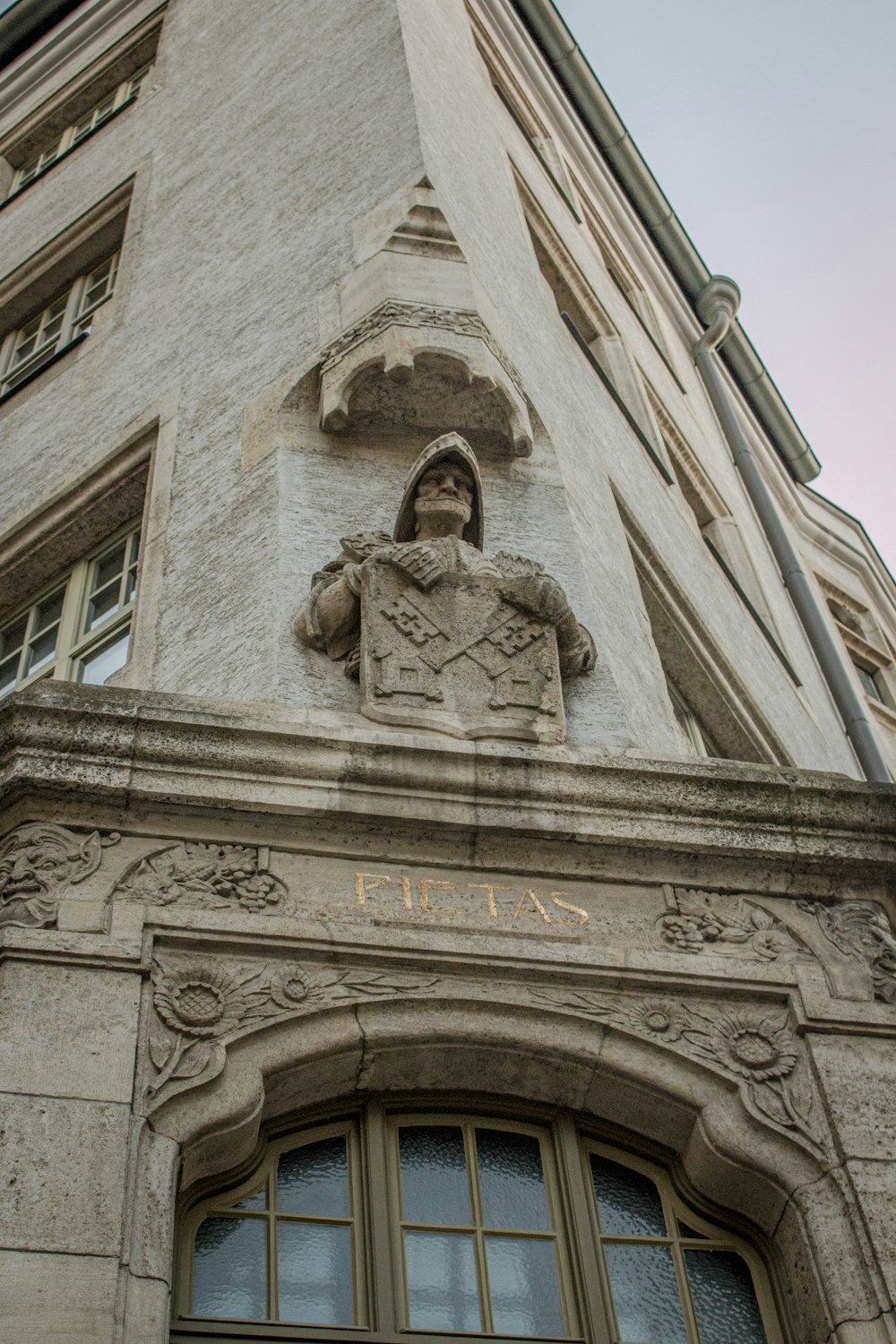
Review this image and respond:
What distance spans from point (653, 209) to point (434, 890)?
15.4 meters

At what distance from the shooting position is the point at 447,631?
22.8 ft

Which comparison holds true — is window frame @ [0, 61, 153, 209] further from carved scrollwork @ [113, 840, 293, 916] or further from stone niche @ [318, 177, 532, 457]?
carved scrollwork @ [113, 840, 293, 916]

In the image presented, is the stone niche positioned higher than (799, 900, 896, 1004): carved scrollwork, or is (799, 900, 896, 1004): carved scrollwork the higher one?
the stone niche

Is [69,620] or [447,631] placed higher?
[69,620]

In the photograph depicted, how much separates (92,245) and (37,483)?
355 cm

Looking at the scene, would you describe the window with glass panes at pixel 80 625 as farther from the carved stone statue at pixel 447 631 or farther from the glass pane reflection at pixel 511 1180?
the glass pane reflection at pixel 511 1180

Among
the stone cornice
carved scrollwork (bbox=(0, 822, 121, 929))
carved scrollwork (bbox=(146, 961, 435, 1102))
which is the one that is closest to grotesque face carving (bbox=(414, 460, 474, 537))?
the stone cornice

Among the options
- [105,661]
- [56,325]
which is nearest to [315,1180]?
[105,661]

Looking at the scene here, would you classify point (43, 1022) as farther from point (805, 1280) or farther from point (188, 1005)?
point (805, 1280)

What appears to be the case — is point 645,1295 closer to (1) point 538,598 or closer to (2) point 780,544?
(1) point 538,598

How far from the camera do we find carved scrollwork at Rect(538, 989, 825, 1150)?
5.77 metres

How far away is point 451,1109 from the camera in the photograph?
5898 mm

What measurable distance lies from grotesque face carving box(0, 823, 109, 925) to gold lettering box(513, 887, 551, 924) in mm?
1467

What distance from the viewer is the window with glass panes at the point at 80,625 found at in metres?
8.93
